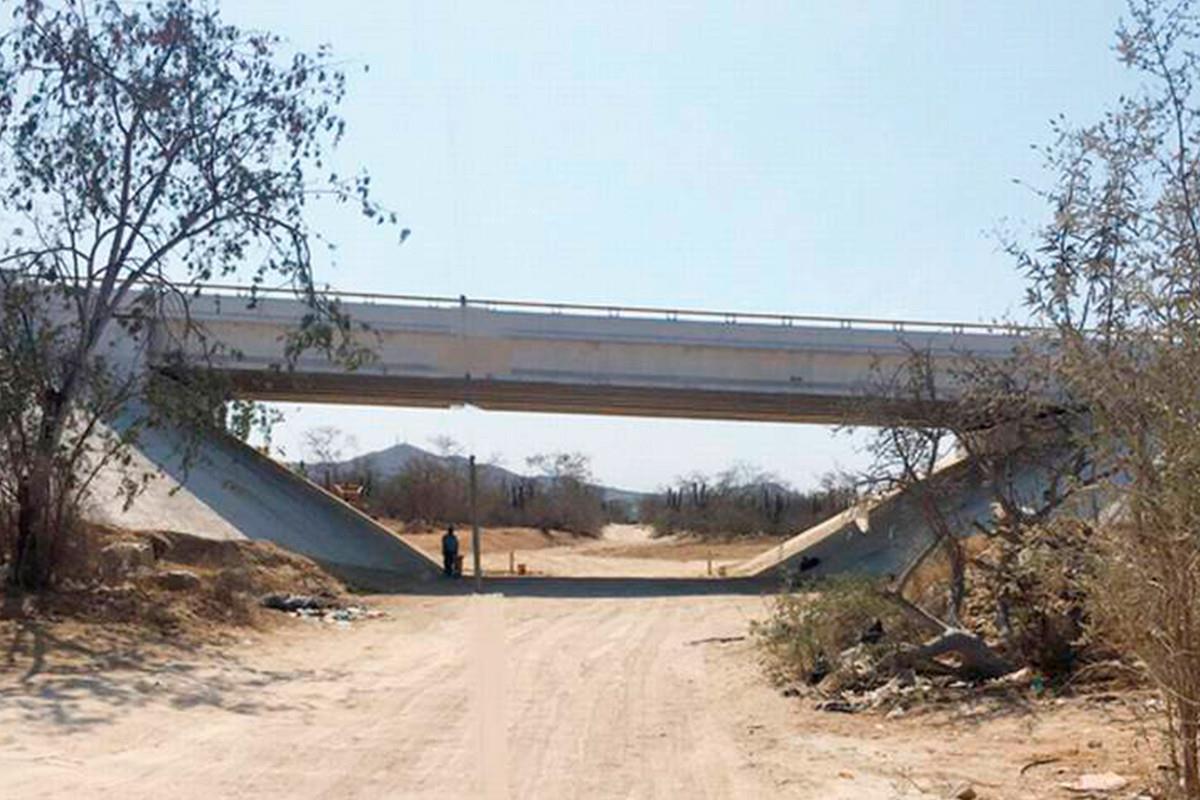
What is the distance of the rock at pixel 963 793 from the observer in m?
9.96

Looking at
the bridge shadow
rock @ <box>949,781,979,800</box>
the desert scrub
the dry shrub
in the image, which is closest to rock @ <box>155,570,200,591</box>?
the bridge shadow

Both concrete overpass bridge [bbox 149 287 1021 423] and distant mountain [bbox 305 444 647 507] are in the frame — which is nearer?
concrete overpass bridge [bbox 149 287 1021 423]

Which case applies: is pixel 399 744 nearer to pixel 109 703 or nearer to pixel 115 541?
pixel 109 703

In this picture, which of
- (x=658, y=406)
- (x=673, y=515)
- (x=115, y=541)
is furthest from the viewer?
(x=673, y=515)

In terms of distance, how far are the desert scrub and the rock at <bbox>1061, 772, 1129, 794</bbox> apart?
5.84 m

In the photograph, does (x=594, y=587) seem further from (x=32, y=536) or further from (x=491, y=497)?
(x=491, y=497)

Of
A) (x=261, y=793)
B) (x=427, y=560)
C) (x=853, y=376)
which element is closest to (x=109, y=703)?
(x=261, y=793)

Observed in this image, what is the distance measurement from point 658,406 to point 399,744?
37408mm

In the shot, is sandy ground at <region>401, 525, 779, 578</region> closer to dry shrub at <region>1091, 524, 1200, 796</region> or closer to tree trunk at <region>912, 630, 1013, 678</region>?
tree trunk at <region>912, 630, 1013, 678</region>

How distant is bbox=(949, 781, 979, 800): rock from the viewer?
9.96 metres

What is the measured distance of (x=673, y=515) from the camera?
305 feet

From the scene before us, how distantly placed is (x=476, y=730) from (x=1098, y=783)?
5.57 metres

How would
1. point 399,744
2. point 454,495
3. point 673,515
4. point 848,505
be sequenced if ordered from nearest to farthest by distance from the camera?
point 399,744 < point 848,505 < point 454,495 < point 673,515

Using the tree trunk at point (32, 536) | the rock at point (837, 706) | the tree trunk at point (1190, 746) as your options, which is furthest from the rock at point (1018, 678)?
the tree trunk at point (32, 536)
